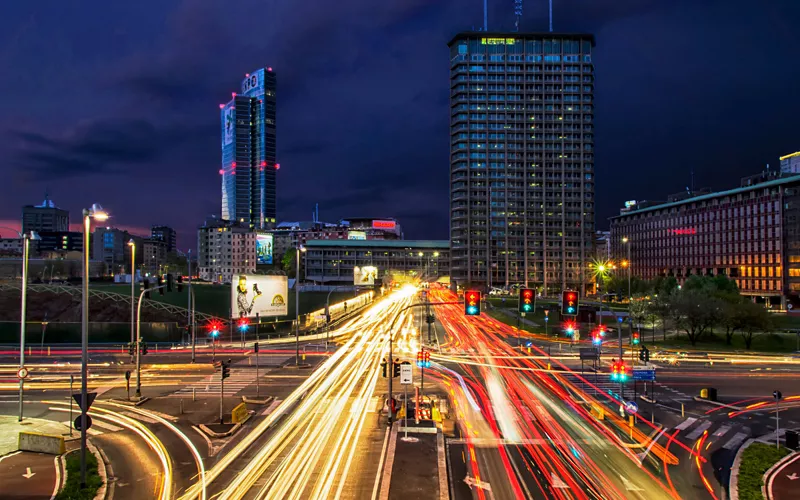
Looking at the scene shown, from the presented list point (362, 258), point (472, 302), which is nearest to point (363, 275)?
point (362, 258)

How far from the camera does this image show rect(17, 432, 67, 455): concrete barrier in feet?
68.5

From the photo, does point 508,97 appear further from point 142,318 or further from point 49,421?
point 49,421

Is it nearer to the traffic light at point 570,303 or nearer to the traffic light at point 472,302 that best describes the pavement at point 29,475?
the traffic light at point 472,302

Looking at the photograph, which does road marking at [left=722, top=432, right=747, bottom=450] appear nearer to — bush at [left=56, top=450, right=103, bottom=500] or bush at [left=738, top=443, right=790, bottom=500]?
bush at [left=738, top=443, right=790, bottom=500]

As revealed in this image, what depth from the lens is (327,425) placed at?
25.1 metres

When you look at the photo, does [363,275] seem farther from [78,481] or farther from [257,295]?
[78,481]

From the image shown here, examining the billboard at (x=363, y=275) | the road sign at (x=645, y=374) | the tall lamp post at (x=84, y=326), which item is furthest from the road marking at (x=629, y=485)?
the billboard at (x=363, y=275)

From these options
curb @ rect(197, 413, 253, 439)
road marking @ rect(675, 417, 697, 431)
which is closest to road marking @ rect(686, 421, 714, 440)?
road marking @ rect(675, 417, 697, 431)

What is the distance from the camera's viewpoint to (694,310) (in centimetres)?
5625

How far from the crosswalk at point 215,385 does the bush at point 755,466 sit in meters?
28.6

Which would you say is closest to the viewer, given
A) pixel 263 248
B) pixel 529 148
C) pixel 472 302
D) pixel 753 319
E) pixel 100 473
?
pixel 100 473

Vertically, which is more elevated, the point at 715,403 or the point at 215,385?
the point at 215,385

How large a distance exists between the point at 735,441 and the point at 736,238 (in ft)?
402

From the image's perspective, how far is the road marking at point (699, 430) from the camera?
2501 centimetres
